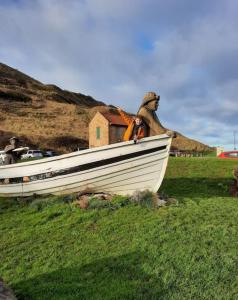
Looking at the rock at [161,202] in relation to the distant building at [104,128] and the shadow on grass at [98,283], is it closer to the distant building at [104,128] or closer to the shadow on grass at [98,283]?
the shadow on grass at [98,283]

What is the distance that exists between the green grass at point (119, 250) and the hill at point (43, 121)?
40.8 meters

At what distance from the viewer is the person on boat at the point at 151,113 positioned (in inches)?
474

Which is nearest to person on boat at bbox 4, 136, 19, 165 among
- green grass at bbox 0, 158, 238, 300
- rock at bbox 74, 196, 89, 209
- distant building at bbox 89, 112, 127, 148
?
green grass at bbox 0, 158, 238, 300

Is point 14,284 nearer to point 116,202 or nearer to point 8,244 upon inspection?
point 8,244

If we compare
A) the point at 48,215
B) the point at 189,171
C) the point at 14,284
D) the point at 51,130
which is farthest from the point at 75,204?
the point at 51,130

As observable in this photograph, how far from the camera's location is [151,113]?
12.2m

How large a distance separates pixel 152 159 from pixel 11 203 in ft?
13.4

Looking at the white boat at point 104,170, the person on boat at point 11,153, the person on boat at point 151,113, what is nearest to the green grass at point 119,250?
the white boat at point 104,170

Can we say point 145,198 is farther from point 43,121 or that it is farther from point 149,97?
point 43,121

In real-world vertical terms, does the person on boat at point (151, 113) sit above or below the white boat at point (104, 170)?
above

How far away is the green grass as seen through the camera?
20.8 feet

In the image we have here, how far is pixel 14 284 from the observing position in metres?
6.85

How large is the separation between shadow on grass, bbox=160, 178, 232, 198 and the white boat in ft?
12.6

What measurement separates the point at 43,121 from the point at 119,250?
63.5 m
